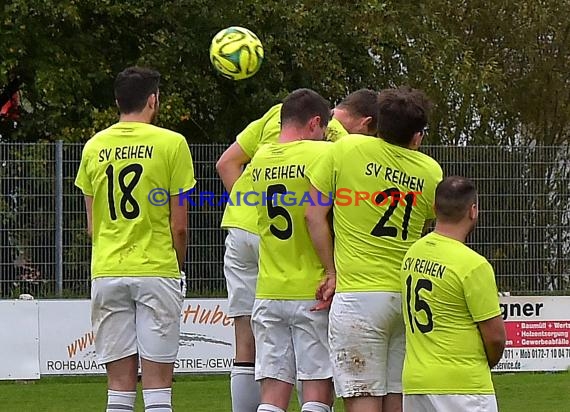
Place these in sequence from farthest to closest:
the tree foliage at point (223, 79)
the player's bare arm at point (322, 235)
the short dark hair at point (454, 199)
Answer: the tree foliage at point (223, 79) < the player's bare arm at point (322, 235) < the short dark hair at point (454, 199)

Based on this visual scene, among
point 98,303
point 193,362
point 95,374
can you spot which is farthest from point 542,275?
point 98,303

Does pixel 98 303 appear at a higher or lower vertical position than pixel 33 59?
lower

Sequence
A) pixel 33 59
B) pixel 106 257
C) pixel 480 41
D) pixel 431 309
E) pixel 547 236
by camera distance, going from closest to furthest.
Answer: pixel 431 309, pixel 106 257, pixel 547 236, pixel 33 59, pixel 480 41

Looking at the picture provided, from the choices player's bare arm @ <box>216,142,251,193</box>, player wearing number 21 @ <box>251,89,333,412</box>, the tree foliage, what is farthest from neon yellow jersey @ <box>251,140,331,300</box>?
the tree foliage

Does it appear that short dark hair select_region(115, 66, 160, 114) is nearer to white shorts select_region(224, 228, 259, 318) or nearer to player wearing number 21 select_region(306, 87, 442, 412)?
white shorts select_region(224, 228, 259, 318)

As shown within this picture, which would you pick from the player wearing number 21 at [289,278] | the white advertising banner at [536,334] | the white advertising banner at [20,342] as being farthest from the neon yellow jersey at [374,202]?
the white advertising banner at [536,334]

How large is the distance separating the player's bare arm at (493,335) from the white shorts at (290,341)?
1.16 meters

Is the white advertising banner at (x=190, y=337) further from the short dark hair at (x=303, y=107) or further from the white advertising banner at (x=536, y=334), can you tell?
the short dark hair at (x=303, y=107)

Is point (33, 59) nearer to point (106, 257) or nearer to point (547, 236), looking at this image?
point (547, 236)

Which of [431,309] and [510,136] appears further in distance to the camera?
[510,136]

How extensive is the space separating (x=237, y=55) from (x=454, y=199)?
2.98 meters

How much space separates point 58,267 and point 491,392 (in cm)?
849

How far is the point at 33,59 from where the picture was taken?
61.0ft

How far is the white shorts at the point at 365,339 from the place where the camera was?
6113mm
